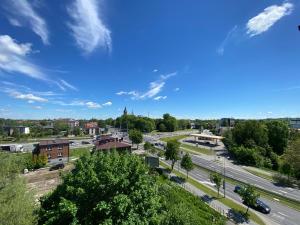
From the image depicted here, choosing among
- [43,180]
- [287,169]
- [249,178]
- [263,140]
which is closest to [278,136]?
[263,140]

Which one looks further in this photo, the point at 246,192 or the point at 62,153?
the point at 62,153

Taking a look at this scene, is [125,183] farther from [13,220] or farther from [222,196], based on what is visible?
[222,196]

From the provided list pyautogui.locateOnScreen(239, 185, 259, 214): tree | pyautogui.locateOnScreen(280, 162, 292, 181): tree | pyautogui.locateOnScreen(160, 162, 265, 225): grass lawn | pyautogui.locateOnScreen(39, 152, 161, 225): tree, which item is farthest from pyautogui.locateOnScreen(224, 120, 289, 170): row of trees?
pyautogui.locateOnScreen(39, 152, 161, 225): tree

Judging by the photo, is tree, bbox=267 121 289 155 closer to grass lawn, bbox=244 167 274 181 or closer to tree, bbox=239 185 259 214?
grass lawn, bbox=244 167 274 181

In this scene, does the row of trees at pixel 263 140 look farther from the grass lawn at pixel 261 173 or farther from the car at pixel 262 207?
the car at pixel 262 207

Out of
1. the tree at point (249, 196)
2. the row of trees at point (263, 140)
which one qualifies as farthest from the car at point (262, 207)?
the row of trees at point (263, 140)

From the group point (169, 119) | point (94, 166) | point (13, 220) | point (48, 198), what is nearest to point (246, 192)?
point (94, 166)
